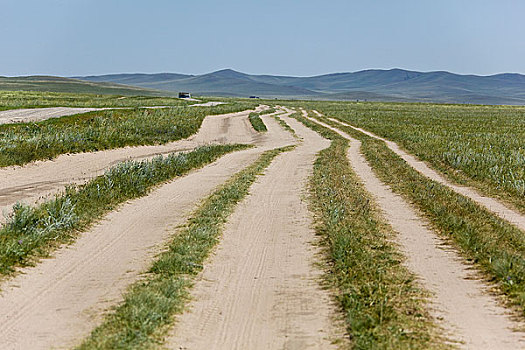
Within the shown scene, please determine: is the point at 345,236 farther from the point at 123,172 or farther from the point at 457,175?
the point at 457,175

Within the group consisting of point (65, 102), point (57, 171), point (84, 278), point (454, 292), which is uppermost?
point (454, 292)

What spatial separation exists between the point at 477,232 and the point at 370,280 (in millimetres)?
3990

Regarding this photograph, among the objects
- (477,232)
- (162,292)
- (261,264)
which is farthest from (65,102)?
(162,292)

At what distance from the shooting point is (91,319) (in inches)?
296

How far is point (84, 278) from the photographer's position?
9320 millimetres

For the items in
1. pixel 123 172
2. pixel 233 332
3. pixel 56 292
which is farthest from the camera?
pixel 123 172

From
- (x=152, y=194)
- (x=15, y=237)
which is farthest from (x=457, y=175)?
(x=15, y=237)

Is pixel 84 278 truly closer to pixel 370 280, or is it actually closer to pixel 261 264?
pixel 261 264

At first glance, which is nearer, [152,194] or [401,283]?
[401,283]

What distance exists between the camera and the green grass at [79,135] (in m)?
24.7

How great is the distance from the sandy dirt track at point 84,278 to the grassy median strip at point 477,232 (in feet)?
17.3

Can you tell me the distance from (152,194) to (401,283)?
1009 cm

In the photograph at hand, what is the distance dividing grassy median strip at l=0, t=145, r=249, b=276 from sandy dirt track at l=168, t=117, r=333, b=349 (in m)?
2.97

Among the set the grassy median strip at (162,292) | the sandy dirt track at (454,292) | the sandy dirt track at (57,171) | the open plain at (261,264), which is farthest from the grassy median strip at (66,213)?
the sandy dirt track at (454,292)
